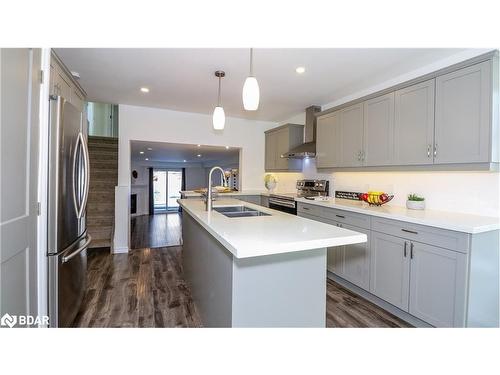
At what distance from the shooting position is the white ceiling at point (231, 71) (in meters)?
2.30

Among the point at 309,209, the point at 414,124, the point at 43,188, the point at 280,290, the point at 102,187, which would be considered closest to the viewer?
the point at 280,290

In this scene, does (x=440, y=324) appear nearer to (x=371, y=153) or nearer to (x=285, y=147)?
(x=371, y=153)

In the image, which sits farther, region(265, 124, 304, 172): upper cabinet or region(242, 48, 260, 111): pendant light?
region(265, 124, 304, 172): upper cabinet

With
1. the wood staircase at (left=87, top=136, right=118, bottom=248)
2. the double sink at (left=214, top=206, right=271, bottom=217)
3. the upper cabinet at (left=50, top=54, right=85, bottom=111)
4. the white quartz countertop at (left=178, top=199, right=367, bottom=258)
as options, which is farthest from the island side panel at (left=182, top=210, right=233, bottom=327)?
the wood staircase at (left=87, top=136, right=118, bottom=248)

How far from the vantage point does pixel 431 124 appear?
2.19 metres

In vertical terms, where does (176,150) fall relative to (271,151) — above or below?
above

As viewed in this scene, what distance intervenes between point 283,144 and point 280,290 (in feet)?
Answer: 11.2

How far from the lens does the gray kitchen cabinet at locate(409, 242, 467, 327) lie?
1.73 m

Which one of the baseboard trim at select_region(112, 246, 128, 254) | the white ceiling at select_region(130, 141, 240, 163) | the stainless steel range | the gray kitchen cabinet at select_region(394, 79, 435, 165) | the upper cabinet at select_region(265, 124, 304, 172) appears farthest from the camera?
the white ceiling at select_region(130, 141, 240, 163)

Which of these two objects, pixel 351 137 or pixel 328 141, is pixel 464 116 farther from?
pixel 328 141

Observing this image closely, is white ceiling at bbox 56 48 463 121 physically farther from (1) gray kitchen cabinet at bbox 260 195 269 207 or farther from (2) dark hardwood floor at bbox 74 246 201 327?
(2) dark hardwood floor at bbox 74 246 201 327

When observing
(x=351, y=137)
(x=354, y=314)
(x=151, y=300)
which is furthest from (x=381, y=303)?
(x=151, y=300)

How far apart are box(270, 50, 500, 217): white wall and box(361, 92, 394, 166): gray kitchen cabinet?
34cm
